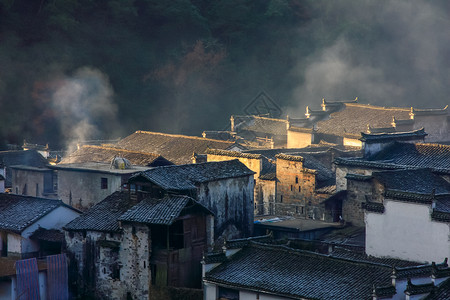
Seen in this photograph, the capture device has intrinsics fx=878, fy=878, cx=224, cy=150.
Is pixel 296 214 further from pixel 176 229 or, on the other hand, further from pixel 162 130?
pixel 162 130

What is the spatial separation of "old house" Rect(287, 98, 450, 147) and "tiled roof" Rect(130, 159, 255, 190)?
24.6 meters

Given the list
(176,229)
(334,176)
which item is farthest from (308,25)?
(176,229)

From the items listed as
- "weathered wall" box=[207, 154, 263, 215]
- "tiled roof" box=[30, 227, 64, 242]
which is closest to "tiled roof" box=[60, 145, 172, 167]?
"weathered wall" box=[207, 154, 263, 215]

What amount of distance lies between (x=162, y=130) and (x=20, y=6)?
59.1 feet

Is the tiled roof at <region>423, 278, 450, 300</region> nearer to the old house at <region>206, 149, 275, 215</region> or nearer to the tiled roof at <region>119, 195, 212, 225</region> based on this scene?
the tiled roof at <region>119, 195, 212, 225</region>

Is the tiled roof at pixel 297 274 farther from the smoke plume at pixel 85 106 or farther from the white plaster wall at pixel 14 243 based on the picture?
the smoke plume at pixel 85 106

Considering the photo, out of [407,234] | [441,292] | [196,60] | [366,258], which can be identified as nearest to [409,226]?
[407,234]

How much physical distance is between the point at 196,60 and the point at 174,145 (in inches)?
1332

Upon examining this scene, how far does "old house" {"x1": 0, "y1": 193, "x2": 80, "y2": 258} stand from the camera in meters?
41.7

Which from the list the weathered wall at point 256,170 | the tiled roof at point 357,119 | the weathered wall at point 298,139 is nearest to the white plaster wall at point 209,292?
the weathered wall at point 256,170

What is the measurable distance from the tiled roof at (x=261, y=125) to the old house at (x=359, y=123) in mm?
2148

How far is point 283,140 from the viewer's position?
71.0 m

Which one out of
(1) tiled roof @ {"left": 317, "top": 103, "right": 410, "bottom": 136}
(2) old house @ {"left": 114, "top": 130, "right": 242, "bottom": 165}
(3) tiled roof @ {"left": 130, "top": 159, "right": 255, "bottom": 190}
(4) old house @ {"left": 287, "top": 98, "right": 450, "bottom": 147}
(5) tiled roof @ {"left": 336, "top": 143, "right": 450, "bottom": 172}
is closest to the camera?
(3) tiled roof @ {"left": 130, "top": 159, "right": 255, "bottom": 190}

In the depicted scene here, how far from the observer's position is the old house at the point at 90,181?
156ft
